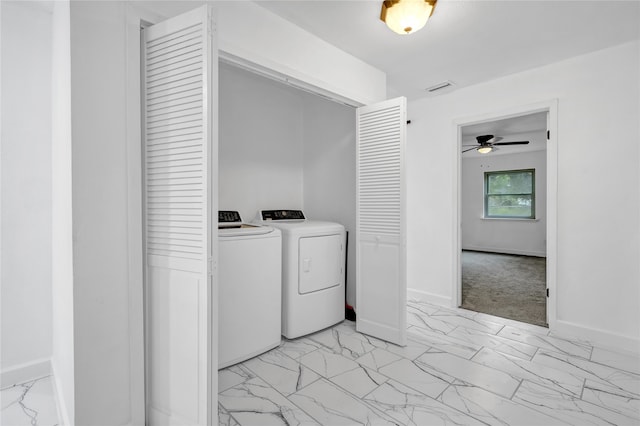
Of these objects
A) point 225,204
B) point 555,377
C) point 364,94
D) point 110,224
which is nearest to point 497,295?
point 555,377

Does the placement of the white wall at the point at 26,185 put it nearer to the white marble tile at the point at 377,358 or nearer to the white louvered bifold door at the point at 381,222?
the white marble tile at the point at 377,358

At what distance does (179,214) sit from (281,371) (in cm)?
139

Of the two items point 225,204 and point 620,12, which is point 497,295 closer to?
point 620,12

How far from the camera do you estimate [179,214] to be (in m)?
1.48

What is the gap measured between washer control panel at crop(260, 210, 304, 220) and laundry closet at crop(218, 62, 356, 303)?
12 centimetres

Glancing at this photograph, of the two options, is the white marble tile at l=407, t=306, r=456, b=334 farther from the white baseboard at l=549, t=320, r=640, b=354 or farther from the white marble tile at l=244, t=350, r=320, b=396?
the white marble tile at l=244, t=350, r=320, b=396

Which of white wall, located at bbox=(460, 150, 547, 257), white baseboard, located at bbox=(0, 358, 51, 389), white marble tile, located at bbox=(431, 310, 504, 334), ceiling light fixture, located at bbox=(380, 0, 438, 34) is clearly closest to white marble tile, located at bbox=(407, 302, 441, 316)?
white marble tile, located at bbox=(431, 310, 504, 334)

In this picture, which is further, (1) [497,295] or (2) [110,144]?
(1) [497,295]

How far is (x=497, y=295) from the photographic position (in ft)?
13.3

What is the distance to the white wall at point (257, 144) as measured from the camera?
2.92m

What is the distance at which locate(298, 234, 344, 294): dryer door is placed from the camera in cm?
272

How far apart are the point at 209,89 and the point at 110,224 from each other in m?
0.77

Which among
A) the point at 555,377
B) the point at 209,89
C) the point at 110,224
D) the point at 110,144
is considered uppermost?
the point at 209,89

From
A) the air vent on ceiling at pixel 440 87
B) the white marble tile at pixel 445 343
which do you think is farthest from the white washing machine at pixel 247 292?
the air vent on ceiling at pixel 440 87
